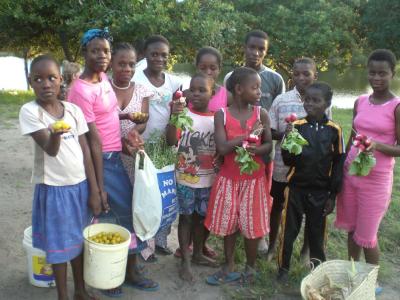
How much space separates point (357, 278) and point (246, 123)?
1452mm

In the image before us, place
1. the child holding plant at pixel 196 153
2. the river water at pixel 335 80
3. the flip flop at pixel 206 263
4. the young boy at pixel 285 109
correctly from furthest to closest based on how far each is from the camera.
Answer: the river water at pixel 335 80 < the flip flop at pixel 206 263 < the young boy at pixel 285 109 < the child holding plant at pixel 196 153

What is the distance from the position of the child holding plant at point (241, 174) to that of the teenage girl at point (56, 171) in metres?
1.06

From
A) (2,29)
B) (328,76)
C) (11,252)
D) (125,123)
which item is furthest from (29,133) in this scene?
(328,76)

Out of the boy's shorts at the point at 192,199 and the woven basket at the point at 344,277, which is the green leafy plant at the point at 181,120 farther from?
the woven basket at the point at 344,277

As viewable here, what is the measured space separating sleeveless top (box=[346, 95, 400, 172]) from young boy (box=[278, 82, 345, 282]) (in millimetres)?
217

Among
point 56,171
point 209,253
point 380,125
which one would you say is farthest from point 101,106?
point 380,125

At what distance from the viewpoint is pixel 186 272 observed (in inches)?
146

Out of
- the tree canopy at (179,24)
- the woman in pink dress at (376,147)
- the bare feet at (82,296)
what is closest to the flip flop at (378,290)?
the woman in pink dress at (376,147)

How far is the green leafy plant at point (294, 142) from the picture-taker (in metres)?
3.14

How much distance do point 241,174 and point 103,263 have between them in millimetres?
1284

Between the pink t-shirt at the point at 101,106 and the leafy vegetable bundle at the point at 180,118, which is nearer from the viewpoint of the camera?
the pink t-shirt at the point at 101,106

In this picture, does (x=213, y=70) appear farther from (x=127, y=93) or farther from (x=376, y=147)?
(x=376, y=147)

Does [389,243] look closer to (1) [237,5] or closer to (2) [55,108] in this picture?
(2) [55,108]

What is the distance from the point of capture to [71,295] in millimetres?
3367
